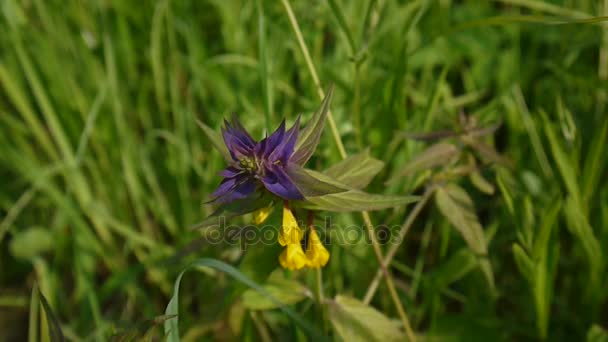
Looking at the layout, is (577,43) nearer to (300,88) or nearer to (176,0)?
(300,88)

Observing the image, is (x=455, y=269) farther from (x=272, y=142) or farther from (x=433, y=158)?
(x=272, y=142)

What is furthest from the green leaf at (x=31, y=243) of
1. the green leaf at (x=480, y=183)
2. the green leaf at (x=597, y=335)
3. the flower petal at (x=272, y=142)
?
the green leaf at (x=597, y=335)

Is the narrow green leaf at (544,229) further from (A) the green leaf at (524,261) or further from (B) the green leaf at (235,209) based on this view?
(B) the green leaf at (235,209)

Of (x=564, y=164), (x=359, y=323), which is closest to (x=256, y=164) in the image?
(x=359, y=323)

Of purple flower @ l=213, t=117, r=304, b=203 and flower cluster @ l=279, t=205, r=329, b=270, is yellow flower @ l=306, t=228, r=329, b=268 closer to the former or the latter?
flower cluster @ l=279, t=205, r=329, b=270

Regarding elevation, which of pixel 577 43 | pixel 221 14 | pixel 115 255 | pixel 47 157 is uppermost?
pixel 221 14

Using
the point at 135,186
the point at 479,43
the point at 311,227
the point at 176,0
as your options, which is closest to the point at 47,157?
the point at 135,186
